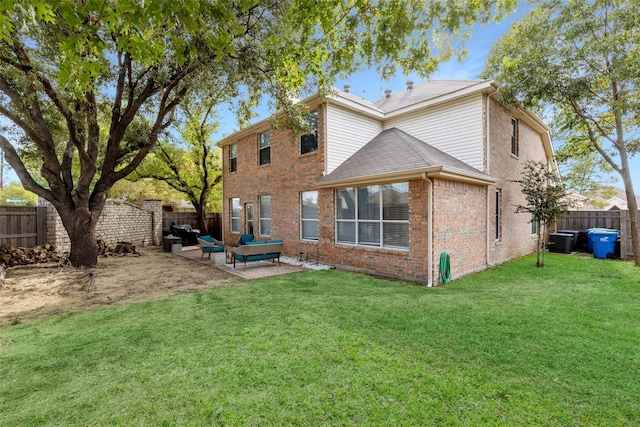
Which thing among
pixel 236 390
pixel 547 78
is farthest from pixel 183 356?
pixel 547 78

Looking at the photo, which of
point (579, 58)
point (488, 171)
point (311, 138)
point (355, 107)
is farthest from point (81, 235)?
point (579, 58)

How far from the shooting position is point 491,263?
377 inches

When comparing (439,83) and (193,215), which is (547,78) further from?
(193,215)

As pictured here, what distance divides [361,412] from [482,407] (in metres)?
1.15

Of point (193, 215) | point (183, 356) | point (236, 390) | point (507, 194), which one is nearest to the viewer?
point (236, 390)

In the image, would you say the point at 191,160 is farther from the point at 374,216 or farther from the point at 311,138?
the point at 374,216

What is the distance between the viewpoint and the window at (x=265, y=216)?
12984mm

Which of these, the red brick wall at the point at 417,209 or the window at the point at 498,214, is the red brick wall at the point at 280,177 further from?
the window at the point at 498,214

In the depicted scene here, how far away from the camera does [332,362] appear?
3.49 metres

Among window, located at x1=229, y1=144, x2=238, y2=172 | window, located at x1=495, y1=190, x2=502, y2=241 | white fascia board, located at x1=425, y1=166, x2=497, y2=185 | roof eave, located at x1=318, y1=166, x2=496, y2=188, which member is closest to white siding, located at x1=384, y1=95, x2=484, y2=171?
white fascia board, located at x1=425, y1=166, x2=497, y2=185

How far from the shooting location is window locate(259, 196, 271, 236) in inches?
511

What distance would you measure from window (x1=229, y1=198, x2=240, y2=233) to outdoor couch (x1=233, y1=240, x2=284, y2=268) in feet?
19.1

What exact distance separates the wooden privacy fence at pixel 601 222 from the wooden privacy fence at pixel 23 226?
22948 mm

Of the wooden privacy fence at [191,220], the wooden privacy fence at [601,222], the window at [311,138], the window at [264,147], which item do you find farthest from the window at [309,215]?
the wooden privacy fence at [601,222]
